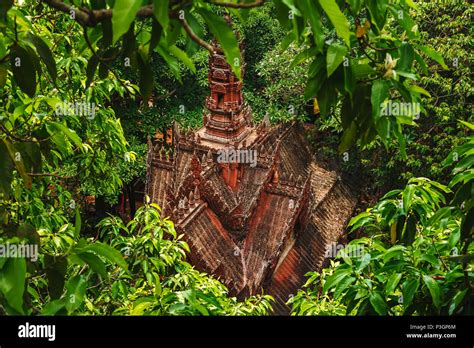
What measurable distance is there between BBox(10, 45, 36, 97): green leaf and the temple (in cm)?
1148

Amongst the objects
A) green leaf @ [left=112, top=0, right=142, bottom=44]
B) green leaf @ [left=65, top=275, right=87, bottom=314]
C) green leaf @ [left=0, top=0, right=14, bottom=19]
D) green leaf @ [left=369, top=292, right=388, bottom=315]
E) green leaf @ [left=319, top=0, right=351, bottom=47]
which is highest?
green leaf @ [left=0, top=0, right=14, bottom=19]

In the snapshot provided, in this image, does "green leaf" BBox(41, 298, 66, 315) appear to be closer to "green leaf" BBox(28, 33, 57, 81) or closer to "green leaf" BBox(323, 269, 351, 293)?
"green leaf" BBox(28, 33, 57, 81)

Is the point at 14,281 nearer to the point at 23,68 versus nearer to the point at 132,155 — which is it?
the point at 23,68

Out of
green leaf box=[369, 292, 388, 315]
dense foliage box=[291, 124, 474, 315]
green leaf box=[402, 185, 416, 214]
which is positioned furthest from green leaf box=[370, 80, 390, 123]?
green leaf box=[402, 185, 416, 214]

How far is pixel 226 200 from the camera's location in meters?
18.1

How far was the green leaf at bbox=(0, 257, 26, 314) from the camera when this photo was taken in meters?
3.23

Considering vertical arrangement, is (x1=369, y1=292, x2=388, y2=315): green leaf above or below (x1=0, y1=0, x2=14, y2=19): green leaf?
below

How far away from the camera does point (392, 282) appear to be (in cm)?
499

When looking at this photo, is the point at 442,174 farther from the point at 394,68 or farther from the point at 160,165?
the point at 394,68

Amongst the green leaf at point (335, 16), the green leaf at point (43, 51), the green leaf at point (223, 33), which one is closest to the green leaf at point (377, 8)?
the green leaf at point (335, 16)

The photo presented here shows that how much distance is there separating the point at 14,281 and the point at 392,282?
9.74 feet

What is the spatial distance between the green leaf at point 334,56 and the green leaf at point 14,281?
6.36ft

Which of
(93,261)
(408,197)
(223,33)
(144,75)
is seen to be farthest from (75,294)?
(408,197)
